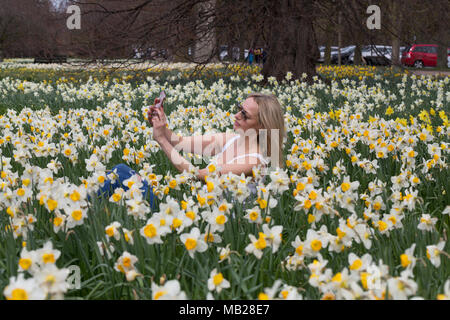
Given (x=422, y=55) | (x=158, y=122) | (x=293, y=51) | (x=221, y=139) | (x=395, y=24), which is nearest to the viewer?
(x=158, y=122)

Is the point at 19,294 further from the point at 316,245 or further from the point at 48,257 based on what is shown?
the point at 316,245

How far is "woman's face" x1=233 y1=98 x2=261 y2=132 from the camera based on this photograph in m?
3.05

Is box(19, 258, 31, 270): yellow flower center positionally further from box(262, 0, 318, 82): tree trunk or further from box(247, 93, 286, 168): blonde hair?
box(262, 0, 318, 82): tree trunk

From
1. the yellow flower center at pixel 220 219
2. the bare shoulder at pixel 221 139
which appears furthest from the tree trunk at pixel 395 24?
the yellow flower center at pixel 220 219

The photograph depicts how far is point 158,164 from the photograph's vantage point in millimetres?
3713

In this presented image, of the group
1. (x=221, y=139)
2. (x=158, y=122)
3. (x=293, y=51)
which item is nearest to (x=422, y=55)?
(x=293, y=51)

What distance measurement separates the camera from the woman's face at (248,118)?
10.00ft

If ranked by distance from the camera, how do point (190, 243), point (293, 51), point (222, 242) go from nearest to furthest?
1. point (190, 243)
2. point (222, 242)
3. point (293, 51)

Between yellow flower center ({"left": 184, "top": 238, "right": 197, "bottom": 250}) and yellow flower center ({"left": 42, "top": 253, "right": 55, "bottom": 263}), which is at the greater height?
yellow flower center ({"left": 42, "top": 253, "right": 55, "bottom": 263})

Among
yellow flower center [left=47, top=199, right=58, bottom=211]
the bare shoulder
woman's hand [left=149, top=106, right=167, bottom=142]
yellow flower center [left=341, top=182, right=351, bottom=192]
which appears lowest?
yellow flower center [left=341, top=182, right=351, bottom=192]

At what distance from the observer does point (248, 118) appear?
305 cm

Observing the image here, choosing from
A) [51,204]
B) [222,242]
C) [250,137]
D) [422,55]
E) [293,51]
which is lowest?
[222,242]

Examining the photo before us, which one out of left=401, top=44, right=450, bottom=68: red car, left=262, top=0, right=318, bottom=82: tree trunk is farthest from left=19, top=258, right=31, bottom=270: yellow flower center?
left=401, top=44, right=450, bottom=68: red car

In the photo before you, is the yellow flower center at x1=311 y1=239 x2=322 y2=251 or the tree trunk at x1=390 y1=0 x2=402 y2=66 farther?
the tree trunk at x1=390 y1=0 x2=402 y2=66
